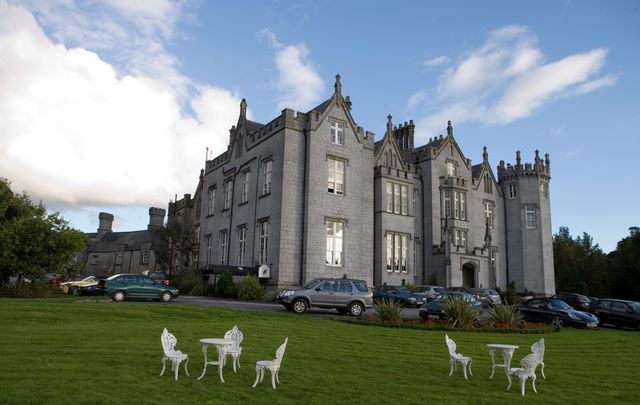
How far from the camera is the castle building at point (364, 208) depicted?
34.2m

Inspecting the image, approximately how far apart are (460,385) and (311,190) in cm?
2484

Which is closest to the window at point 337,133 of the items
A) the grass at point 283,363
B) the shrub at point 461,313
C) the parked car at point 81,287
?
the parked car at point 81,287

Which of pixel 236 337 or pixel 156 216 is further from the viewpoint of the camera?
pixel 156 216

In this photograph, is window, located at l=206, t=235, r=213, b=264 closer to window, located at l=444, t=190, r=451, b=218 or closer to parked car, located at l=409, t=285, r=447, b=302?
parked car, located at l=409, t=285, r=447, b=302

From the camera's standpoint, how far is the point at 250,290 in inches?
1230

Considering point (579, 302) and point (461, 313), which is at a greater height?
point (579, 302)

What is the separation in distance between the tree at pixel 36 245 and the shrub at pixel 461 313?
2210cm

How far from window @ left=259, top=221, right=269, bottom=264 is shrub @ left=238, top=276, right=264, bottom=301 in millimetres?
3046

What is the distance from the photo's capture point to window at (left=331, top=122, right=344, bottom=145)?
1425 inches

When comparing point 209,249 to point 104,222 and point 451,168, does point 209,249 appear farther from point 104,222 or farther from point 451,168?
point 104,222

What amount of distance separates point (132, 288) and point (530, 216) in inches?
1523

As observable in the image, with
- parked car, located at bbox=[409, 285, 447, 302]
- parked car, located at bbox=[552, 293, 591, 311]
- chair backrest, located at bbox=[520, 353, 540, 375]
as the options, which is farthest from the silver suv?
parked car, located at bbox=[552, 293, 591, 311]

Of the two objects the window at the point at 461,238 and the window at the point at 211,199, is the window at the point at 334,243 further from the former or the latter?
the window at the point at 211,199

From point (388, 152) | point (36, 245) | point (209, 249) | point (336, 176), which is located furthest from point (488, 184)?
point (36, 245)
